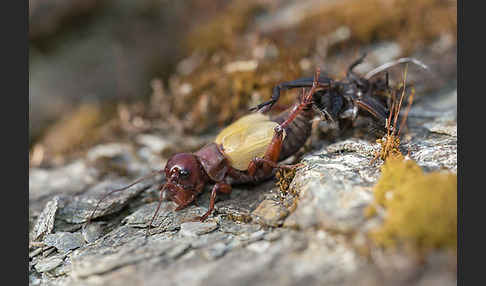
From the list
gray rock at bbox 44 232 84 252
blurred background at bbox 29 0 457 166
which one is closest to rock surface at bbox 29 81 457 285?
gray rock at bbox 44 232 84 252

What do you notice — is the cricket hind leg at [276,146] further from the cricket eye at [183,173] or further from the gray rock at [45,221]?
the gray rock at [45,221]

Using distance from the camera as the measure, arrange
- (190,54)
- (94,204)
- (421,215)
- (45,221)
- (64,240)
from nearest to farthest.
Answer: (421,215), (64,240), (45,221), (94,204), (190,54)

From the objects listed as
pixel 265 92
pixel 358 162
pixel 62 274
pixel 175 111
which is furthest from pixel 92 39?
pixel 358 162

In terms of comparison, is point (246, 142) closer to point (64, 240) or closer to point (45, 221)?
point (64, 240)

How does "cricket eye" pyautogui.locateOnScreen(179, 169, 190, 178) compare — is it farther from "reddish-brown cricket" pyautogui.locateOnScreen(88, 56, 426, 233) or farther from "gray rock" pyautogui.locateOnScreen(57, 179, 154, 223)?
"gray rock" pyautogui.locateOnScreen(57, 179, 154, 223)

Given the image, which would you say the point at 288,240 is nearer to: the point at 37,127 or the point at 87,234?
the point at 87,234

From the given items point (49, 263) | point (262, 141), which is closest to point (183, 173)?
point (262, 141)

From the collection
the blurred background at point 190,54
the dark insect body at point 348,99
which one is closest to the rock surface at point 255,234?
the dark insect body at point 348,99
